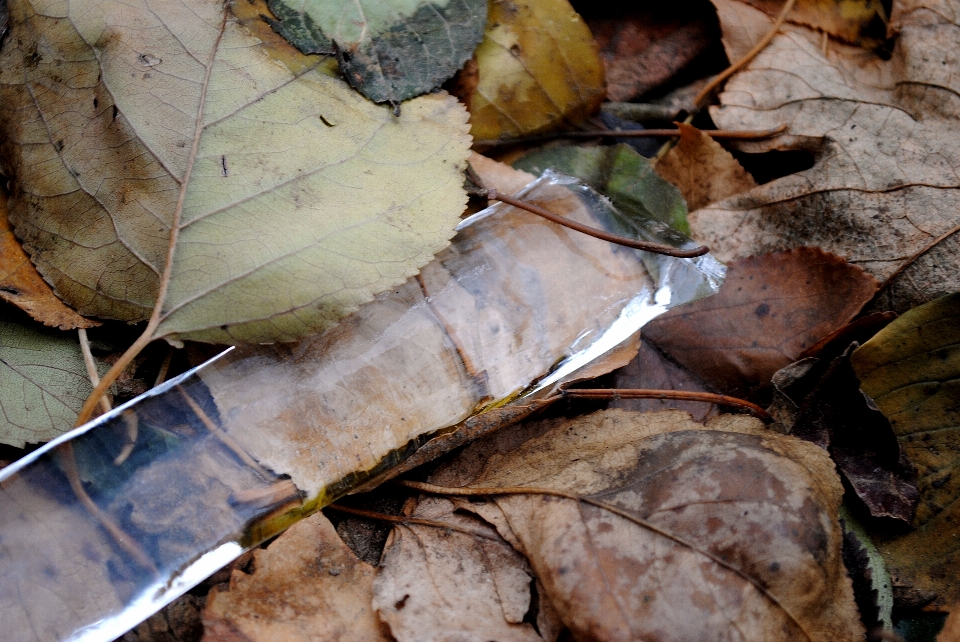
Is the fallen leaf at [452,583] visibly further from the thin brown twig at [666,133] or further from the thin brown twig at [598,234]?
the thin brown twig at [666,133]

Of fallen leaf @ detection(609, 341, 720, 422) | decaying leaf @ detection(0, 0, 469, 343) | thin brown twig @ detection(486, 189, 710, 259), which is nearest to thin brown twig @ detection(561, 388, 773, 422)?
fallen leaf @ detection(609, 341, 720, 422)

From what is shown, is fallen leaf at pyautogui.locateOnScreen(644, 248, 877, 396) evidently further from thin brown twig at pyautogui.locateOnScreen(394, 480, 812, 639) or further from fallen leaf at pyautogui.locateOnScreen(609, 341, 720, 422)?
thin brown twig at pyautogui.locateOnScreen(394, 480, 812, 639)

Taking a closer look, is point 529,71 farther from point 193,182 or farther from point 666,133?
point 193,182

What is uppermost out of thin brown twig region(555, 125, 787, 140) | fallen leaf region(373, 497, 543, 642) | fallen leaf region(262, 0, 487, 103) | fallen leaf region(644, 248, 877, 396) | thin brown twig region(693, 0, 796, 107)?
fallen leaf region(262, 0, 487, 103)

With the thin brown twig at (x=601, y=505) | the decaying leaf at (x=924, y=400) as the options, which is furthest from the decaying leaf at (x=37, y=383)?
the decaying leaf at (x=924, y=400)

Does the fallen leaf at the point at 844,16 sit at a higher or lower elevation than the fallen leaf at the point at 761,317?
higher

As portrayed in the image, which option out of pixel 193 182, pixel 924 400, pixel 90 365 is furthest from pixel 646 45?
pixel 90 365

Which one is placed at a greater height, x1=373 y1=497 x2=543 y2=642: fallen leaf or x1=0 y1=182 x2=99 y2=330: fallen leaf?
x1=0 y1=182 x2=99 y2=330: fallen leaf
